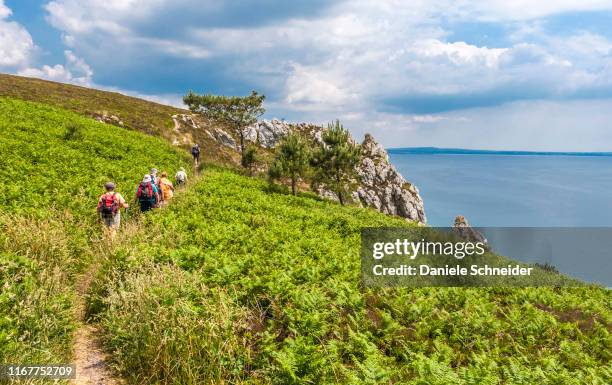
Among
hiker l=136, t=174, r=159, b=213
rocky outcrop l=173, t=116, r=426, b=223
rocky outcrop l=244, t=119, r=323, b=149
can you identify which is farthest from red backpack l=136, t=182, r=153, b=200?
rocky outcrop l=244, t=119, r=323, b=149

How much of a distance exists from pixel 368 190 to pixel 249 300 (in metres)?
71.5

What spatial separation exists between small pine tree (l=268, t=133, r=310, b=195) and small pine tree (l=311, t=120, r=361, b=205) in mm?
2295

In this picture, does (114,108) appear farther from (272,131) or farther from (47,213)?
(47,213)

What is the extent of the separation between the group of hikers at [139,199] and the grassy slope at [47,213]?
0.63m

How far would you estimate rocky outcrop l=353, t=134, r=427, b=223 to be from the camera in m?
79.6

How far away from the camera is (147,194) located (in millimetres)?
18609

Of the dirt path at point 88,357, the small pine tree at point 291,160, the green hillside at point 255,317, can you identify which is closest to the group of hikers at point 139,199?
the green hillside at point 255,317

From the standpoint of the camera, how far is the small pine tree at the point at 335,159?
4459 cm

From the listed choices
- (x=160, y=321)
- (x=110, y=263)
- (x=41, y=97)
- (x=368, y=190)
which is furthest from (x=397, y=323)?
(x=41, y=97)

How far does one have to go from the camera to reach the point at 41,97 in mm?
71062

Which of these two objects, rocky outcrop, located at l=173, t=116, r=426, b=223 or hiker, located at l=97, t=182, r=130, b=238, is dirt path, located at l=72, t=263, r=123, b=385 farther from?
rocky outcrop, located at l=173, t=116, r=426, b=223

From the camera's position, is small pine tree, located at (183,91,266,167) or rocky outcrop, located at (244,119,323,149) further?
rocky outcrop, located at (244,119,323,149)

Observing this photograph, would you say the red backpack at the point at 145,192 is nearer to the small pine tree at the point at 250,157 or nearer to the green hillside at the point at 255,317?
the green hillside at the point at 255,317

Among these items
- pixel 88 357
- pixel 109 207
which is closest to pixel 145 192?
pixel 109 207
